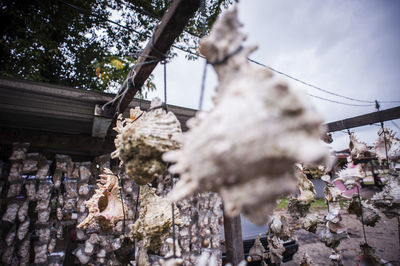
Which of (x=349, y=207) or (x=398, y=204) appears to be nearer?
(x=398, y=204)

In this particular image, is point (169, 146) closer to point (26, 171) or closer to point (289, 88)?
point (289, 88)

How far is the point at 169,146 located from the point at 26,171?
345 centimetres

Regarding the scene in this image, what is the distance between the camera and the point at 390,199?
93.4 inches

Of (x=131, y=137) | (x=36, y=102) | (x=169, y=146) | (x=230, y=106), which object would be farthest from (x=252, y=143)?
(x=36, y=102)

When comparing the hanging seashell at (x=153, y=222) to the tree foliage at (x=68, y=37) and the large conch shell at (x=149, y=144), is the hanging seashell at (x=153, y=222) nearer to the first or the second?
the large conch shell at (x=149, y=144)

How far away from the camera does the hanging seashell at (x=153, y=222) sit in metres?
1.35

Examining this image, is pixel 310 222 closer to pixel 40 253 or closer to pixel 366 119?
pixel 366 119

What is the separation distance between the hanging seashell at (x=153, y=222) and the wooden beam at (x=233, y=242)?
110 cm

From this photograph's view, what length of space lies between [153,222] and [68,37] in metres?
6.04

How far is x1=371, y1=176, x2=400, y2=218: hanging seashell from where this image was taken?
92.0 inches

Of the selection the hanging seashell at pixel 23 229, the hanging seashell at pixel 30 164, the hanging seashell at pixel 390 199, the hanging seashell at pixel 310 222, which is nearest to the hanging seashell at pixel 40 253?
the hanging seashell at pixel 23 229

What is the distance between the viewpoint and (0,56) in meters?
4.26

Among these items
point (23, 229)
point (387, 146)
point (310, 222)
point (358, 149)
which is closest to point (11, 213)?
point (23, 229)

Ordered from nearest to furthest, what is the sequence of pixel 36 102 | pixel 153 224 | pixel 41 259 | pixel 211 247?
pixel 153 224 → pixel 36 102 → pixel 41 259 → pixel 211 247
